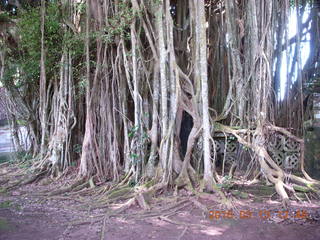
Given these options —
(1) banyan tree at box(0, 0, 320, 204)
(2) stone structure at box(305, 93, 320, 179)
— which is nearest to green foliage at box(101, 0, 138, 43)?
(1) banyan tree at box(0, 0, 320, 204)

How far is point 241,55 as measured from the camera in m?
5.59

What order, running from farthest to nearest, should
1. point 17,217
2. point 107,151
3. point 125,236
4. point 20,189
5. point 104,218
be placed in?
point 107,151 < point 20,189 < point 17,217 < point 104,218 < point 125,236

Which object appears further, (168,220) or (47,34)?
(47,34)

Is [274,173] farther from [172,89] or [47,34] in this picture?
[47,34]

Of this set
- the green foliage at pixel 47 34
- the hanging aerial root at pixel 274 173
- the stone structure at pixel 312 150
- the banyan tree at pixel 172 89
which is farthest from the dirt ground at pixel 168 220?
the green foliage at pixel 47 34

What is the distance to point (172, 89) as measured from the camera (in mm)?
5023

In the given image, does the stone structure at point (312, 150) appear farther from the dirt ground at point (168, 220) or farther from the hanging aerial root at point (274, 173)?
the dirt ground at point (168, 220)

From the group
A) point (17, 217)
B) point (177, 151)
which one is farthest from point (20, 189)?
point (177, 151)

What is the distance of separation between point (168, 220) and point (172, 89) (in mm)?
2161

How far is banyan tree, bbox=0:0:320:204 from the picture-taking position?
4832 mm

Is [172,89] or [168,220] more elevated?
[172,89]

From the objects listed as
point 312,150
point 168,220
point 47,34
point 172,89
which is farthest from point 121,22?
point 312,150

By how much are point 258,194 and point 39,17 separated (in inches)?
197

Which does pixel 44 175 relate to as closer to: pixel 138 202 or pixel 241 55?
pixel 138 202
